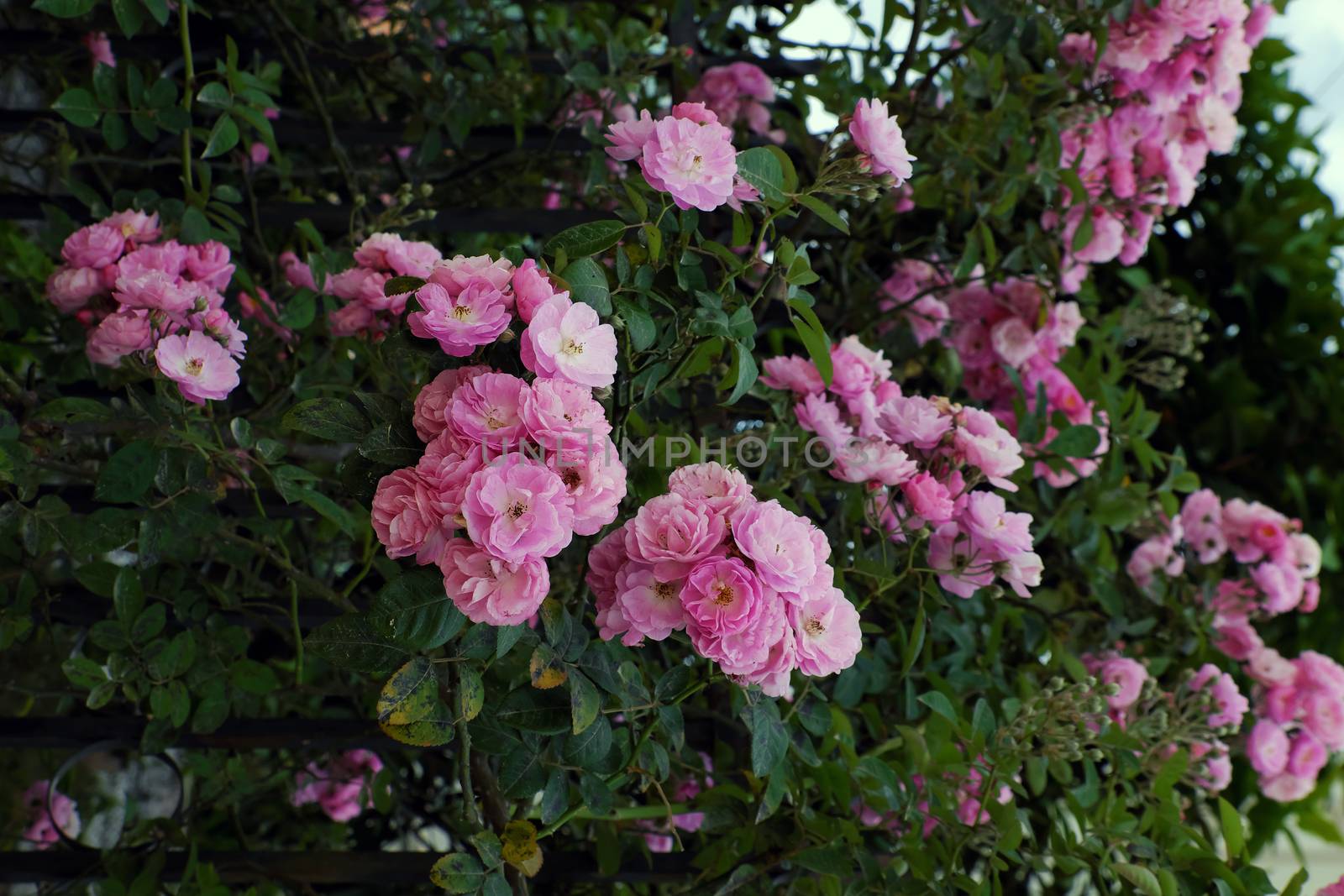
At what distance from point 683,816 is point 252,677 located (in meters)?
0.43

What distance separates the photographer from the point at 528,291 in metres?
0.63

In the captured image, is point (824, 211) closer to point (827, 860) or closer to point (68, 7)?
point (827, 860)

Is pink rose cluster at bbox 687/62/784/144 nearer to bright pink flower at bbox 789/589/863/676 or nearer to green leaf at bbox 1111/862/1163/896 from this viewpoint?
bright pink flower at bbox 789/589/863/676

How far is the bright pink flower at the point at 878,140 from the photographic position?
72cm

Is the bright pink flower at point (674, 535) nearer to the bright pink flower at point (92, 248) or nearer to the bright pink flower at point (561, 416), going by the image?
the bright pink flower at point (561, 416)

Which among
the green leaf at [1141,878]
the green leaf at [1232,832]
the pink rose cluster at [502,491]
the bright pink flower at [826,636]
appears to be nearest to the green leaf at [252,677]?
the pink rose cluster at [502,491]

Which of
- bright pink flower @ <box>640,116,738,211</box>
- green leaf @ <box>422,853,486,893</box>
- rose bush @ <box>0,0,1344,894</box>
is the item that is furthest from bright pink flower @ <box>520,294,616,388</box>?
green leaf @ <box>422,853,486,893</box>

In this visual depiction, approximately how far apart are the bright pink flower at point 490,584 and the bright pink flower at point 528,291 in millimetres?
145

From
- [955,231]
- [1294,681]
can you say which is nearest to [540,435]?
[955,231]

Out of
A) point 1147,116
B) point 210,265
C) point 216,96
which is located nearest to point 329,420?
point 210,265

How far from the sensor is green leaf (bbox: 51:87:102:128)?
992mm

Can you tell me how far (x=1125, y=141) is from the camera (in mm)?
1280

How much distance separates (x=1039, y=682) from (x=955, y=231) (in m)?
0.58

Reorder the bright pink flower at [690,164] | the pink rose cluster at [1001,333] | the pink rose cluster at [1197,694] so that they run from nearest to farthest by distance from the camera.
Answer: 1. the bright pink flower at [690,164]
2. the pink rose cluster at [1197,694]
3. the pink rose cluster at [1001,333]
